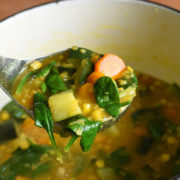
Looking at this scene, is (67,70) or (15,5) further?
(15,5)

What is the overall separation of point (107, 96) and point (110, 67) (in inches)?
10.5

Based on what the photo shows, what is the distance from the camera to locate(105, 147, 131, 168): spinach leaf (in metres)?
2.03

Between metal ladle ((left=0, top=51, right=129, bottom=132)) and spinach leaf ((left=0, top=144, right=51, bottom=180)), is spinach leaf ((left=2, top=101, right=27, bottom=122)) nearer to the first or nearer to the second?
spinach leaf ((left=0, top=144, right=51, bottom=180))

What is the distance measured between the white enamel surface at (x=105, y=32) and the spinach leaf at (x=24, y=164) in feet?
1.45

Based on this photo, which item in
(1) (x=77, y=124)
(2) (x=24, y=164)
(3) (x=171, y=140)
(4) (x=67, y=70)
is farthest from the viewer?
(3) (x=171, y=140)

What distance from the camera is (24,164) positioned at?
2.03 meters

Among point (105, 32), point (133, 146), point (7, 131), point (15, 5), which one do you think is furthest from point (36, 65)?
point (15, 5)

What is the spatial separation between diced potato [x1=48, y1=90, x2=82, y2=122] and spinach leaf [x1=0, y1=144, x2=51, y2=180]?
0.60 m

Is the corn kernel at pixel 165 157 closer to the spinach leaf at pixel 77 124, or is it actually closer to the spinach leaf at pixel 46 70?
the spinach leaf at pixel 77 124

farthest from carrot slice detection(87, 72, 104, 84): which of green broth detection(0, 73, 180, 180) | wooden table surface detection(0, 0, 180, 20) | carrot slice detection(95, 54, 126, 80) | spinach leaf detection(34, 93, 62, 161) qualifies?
wooden table surface detection(0, 0, 180, 20)

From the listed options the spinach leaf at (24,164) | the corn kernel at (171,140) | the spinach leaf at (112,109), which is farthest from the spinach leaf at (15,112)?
the corn kernel at (171,140)

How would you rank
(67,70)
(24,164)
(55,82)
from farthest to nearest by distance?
(24,164) < (67,70) < (55,82)

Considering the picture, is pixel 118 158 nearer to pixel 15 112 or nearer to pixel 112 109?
pixel 112 109

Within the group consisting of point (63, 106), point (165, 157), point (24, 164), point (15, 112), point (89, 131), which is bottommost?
point (165, 157)
